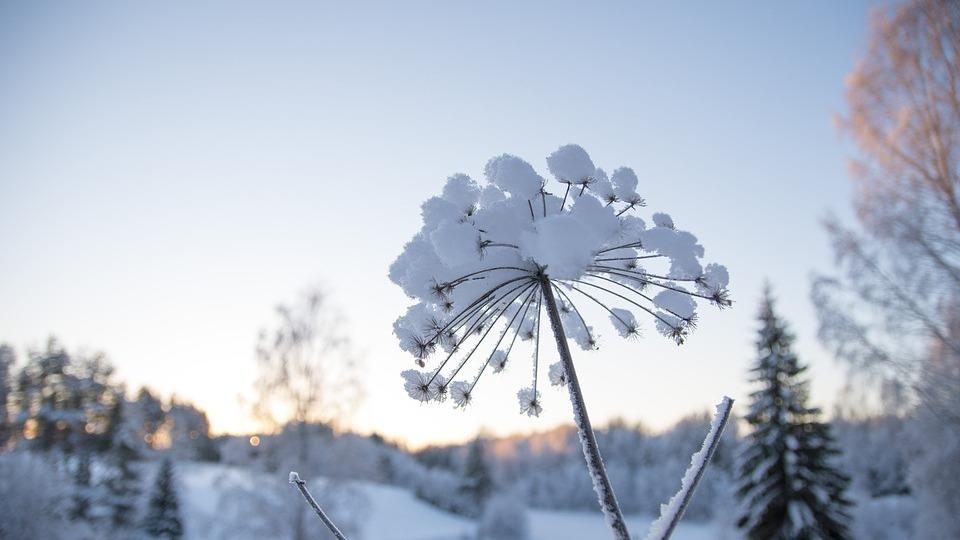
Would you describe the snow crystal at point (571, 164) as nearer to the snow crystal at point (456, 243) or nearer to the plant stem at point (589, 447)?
the snow crystal at point (456, 243)

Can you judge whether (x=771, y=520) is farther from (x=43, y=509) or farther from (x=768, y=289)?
(x=43, y=509)

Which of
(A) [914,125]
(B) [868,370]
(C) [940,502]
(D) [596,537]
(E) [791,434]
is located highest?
(A) [914,125]

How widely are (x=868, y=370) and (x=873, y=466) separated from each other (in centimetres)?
4970

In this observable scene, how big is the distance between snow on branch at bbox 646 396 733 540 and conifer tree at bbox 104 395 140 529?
1446 inches

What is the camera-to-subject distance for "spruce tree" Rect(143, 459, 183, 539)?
3384 centimetres

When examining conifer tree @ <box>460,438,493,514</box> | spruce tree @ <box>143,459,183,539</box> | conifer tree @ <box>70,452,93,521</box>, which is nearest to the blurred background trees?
conifer tree @ <box>70,452,93,521</box>

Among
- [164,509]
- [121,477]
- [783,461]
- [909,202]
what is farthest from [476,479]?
[909,202]

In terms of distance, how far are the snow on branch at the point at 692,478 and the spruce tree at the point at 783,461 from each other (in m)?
17.7

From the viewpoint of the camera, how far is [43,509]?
1449 centimetres

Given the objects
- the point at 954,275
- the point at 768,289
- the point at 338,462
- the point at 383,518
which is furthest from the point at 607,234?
the point at 383,518

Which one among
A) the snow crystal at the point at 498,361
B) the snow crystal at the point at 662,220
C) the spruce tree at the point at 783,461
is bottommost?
the spruce tree at the point at 783,461

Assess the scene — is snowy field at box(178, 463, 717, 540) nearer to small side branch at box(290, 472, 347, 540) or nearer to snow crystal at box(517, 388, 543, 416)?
snow crystal at box(517, 388, 543, 416)

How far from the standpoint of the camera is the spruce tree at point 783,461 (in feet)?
50.2

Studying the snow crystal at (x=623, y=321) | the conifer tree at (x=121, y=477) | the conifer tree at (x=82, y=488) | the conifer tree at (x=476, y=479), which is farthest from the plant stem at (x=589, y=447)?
the conifer tree at (x=476, y=479)
